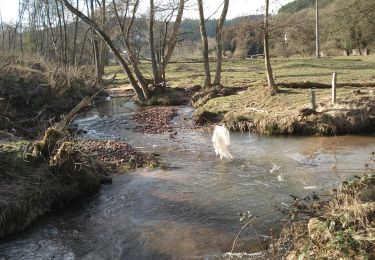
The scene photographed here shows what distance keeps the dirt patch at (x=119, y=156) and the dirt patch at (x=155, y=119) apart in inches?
177

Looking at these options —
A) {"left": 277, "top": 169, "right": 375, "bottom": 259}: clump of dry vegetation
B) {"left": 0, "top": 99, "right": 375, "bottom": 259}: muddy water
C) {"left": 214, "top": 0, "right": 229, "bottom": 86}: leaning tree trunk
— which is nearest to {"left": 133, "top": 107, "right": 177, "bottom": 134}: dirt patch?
{"left": 0, "top": 99, "right": 375, "bottom": 259}: muddy water

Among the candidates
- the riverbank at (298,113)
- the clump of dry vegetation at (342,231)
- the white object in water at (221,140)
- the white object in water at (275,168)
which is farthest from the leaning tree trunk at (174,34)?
the clump of dry vegetation at (342,231)

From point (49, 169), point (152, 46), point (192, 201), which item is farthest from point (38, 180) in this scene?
point (152, 46)

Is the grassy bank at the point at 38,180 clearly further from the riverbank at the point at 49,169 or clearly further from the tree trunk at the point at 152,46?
the tree trunk at the point at 152,46

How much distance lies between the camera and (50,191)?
33.5 ft

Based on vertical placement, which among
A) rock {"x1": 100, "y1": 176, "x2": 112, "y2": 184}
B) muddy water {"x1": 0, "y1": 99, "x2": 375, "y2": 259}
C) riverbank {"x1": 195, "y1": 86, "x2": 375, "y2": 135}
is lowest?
muddy water {"x1": 0, "y1": 99, "x2": 375, "y2": 259}

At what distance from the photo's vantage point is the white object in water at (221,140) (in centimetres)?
1247

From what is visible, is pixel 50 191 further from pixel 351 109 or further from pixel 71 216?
pixel 351 109

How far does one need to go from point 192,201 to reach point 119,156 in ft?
14.9

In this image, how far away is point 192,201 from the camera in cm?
1059

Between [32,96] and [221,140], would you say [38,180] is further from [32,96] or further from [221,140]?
[32,96]

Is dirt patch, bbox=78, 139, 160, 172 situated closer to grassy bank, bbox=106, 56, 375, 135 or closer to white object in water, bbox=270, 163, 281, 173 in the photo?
white object in water, bbox=270, 163, 281, 173

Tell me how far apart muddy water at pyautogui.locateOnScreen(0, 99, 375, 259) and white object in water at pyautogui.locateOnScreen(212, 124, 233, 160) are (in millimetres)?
375

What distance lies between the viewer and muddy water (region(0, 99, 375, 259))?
27.1ft
